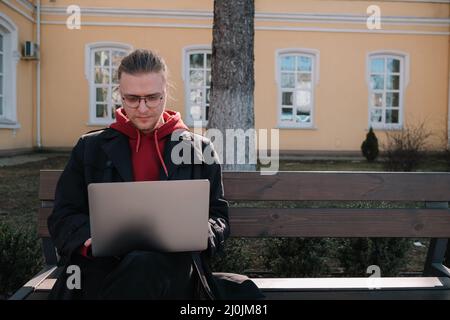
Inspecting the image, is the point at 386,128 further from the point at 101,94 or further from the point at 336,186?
the point at 336,186

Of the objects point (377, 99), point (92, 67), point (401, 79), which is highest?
point (92, 67)

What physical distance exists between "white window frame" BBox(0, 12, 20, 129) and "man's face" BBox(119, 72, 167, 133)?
11530 millimetres

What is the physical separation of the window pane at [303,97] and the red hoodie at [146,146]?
12.9 m

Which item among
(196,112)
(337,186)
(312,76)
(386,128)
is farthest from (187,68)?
(337,186)

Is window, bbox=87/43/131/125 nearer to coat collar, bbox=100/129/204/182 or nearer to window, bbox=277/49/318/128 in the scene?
window, bbox=277/49/318/128

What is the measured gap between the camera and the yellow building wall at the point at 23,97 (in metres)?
13.0

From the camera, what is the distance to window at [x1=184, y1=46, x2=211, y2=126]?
48.3 ft

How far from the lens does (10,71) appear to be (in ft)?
43.0

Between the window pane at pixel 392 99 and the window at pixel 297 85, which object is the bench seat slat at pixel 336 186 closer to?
the window at pixel 297 85

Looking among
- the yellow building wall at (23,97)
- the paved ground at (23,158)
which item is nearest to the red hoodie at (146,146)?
the paved ground at (23,158)

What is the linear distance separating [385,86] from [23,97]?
10103 mm

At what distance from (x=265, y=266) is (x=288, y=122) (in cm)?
1174

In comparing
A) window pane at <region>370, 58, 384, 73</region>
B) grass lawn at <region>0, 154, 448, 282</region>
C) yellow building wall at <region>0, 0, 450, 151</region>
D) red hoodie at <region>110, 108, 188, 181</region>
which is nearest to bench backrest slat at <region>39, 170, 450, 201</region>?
red hoodie at <region>110, 108, 188, 181</region>
